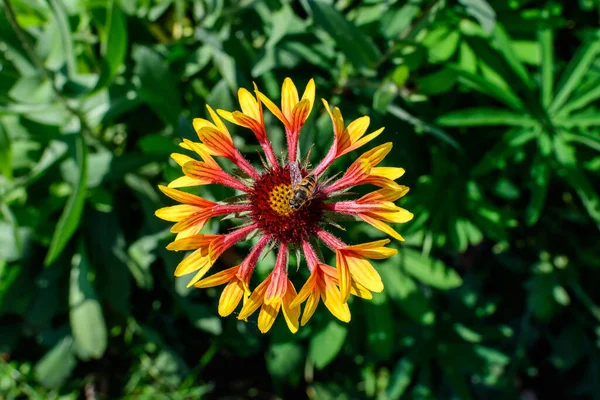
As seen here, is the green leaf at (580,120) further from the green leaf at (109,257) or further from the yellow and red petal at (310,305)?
the green leaf at (109,257)

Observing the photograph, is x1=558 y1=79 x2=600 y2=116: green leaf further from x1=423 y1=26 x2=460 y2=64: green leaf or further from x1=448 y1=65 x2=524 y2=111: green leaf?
x1=423 y1=26 x2=460 y2=64: green leaf

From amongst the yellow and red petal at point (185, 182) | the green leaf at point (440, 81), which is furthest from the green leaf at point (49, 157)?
the green leaf at point (440, 81)

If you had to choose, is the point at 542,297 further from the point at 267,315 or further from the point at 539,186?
the point at 267,315

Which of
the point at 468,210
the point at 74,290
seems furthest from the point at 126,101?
the point at 468,210

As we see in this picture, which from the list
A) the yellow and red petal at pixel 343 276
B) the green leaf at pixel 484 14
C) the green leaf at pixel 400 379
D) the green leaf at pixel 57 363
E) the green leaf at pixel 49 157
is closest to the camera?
the yellow and red petal at pixel 343 276

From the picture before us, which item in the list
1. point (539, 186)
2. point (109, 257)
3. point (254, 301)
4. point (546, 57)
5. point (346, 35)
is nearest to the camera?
point (254, 301)

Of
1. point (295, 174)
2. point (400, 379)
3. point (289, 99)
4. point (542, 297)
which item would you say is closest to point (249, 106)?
point (289, 99)

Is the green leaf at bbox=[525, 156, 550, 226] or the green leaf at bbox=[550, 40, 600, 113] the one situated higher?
the green leaf at bbox=[550, 40, 600, 113]

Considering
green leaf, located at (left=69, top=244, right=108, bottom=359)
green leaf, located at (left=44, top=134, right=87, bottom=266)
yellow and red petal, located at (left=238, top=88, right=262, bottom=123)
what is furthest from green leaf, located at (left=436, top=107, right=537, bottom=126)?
green leaf, located at (left=69, top=244, right=108, bottom=359)
